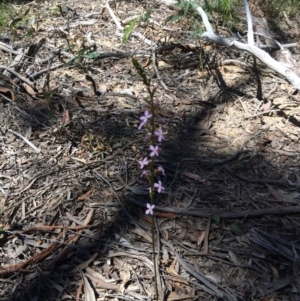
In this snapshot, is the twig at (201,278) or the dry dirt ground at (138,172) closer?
the twig at (201,278)

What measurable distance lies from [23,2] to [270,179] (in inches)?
128

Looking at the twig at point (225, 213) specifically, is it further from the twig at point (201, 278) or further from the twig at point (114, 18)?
the twig at point (114, 18)

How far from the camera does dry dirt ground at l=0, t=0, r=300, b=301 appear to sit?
8.59 ft

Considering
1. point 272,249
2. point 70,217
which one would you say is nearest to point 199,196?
point 272,249

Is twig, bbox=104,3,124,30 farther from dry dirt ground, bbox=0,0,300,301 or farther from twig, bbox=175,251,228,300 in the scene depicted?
twig, bbox=175,251,228,300

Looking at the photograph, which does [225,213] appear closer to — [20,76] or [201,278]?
[201,278]

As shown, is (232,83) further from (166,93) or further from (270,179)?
(270,179)

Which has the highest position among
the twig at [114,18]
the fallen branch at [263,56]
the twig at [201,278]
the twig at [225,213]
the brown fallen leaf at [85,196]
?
the fallen branch at [263,56]

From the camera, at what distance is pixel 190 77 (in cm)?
404

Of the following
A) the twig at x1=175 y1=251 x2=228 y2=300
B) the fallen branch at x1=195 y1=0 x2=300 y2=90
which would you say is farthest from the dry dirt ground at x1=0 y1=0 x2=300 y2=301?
the fallen branch at x1=195 y1=0 x2=300 y2=90

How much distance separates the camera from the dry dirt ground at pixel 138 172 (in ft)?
8.59

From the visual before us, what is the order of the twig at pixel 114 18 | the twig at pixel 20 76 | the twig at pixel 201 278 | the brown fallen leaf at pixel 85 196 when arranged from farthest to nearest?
the twig at pixel 114 18
the twig at pixel 20 76
the brown fallen leaf at pixel 85 196
the twig at pixel 201 278

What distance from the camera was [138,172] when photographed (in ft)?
10.3

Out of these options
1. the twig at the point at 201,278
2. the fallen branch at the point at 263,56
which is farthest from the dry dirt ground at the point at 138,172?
the fallen branch at the point at 263,56
